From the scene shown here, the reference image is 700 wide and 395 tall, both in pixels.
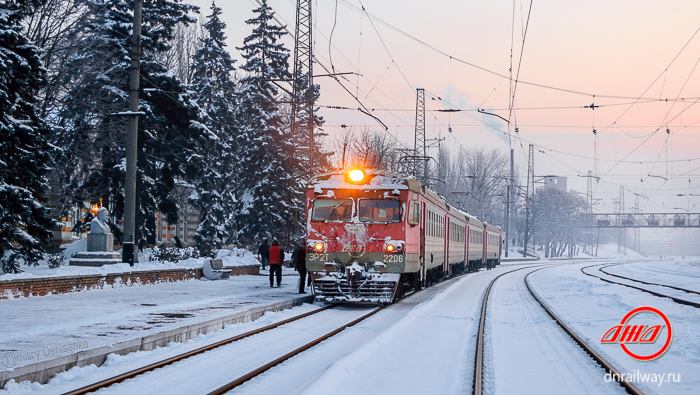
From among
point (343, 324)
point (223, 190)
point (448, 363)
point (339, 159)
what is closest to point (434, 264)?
point (343, 324)

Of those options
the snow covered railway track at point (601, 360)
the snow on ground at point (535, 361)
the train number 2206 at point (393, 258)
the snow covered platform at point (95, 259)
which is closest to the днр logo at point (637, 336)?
the snow covered railway track at point (601, 360)

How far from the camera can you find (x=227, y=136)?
4559 cm

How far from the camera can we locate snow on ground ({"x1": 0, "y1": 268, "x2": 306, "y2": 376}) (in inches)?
389

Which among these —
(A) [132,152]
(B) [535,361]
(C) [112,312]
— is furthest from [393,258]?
(A) [132,152]

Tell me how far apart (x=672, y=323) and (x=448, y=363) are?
7.12 metres

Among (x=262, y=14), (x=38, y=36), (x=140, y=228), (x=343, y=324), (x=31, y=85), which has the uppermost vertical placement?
(x=262, y=14)

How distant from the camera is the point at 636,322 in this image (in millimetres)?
14336

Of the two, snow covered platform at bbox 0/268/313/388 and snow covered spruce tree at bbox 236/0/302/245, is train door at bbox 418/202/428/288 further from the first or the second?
snow covered spruce tree at bbox 236/0/302/245

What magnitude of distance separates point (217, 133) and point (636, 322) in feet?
113

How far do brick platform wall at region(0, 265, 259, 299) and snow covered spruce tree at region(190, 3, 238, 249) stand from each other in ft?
59.5

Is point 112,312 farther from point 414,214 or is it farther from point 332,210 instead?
point 414,214

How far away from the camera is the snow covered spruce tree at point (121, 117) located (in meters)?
25.7

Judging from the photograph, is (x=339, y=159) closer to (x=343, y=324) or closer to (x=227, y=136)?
(x=227, y=136)

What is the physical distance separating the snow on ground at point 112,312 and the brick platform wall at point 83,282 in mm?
220
